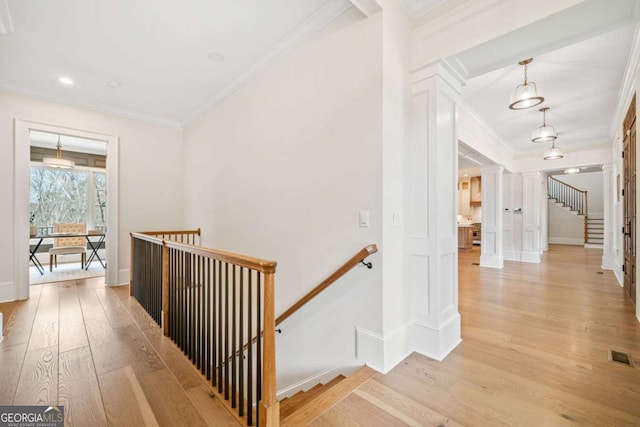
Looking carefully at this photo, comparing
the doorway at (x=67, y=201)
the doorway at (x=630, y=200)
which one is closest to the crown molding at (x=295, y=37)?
the doorway at (x=630, y=200)

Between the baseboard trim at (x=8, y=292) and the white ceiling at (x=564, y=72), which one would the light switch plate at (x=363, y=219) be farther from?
the baseboard trim at (x=8, y=292)

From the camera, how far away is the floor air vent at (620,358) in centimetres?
213

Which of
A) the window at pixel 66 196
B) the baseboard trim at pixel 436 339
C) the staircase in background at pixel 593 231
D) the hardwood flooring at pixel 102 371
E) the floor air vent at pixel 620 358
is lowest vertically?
the floor air vent at pixel 620 358

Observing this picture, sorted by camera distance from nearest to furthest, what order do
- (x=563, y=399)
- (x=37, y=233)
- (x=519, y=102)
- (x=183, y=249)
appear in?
1. (x=563, y=399)
2. (x=183, y=249)
3. (x=519, y=102)
4. (x=37, y=233)

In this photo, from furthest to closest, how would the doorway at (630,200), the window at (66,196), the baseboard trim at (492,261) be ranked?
A: the window at (66,196) → the baseboard trim at (492,261) → the doorway at (630,200)

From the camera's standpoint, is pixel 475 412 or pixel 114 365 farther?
pixel 114 365

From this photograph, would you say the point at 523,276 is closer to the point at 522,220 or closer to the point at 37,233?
the point at 522,220

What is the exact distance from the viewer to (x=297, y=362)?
2697 mm

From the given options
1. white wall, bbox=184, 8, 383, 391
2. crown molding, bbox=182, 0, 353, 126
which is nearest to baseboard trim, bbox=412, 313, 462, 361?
white wall, bbox=184, 8, 383, 391

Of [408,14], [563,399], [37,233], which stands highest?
[408,14]

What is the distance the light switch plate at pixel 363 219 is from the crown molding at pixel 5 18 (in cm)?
337

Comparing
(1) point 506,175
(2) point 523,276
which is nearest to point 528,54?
(2) point 523,276

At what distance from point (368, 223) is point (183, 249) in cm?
156

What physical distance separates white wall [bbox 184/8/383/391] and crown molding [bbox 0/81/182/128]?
231cm
